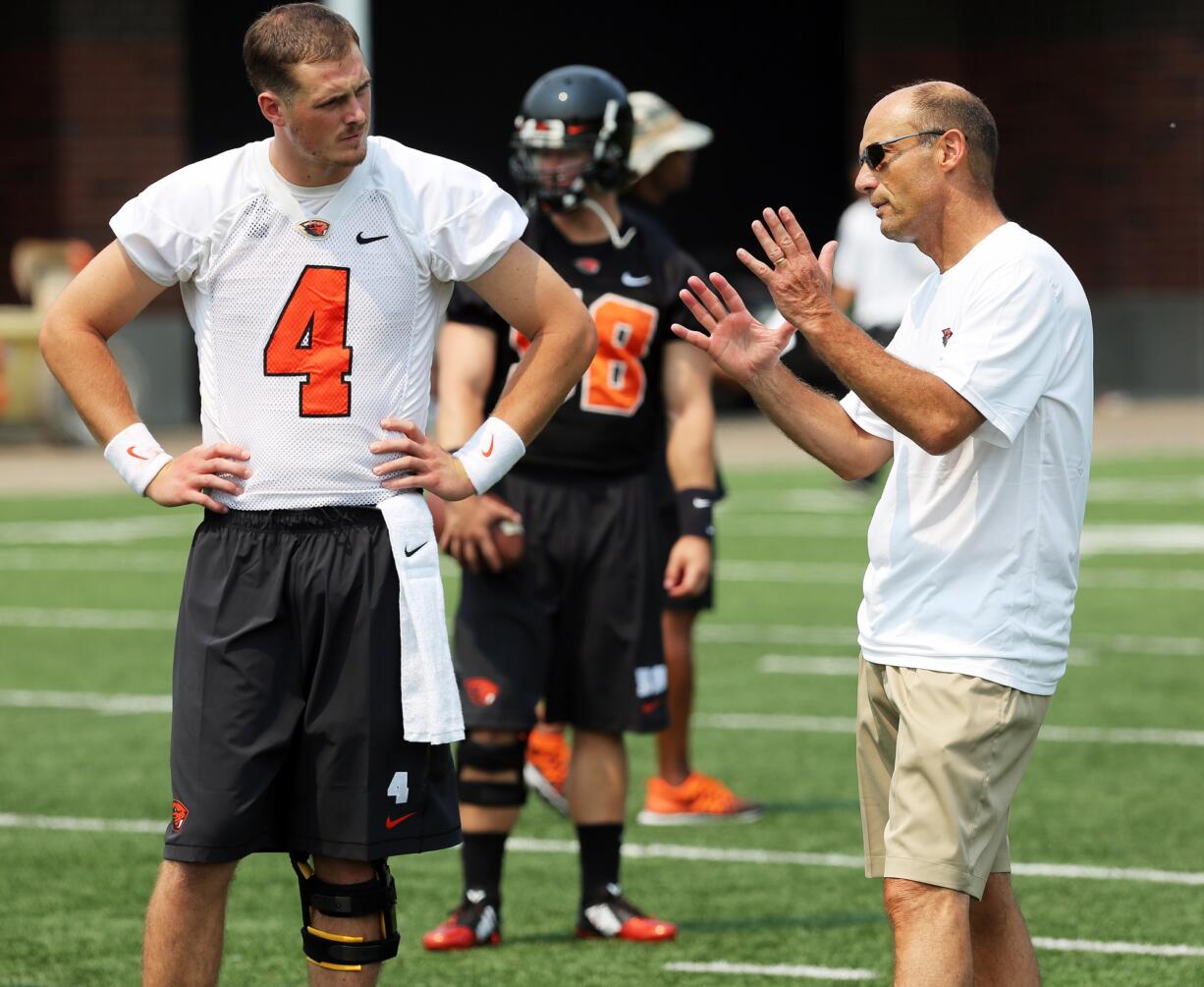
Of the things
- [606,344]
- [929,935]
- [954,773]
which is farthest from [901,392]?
[606,344]

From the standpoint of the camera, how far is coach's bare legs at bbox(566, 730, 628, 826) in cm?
643

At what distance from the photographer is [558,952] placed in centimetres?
626

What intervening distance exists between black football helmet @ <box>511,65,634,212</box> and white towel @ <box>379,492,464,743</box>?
204cm

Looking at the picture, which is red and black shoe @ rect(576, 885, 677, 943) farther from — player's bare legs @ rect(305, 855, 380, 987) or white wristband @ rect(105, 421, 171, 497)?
white wristband @ rect(105, 421, 171, 497)

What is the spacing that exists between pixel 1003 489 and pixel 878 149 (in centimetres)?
74

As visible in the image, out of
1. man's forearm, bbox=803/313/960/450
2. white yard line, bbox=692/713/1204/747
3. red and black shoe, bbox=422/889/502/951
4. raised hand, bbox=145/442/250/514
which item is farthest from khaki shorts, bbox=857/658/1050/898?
white yard line, bbox=692/713/1204/747

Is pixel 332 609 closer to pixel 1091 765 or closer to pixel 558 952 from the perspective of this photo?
pixel 558 952

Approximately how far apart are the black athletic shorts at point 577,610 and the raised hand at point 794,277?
205 centimetres

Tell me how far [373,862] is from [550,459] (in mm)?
2059

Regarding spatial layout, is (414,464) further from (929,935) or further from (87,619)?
(87,619)

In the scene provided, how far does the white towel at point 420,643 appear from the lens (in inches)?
180

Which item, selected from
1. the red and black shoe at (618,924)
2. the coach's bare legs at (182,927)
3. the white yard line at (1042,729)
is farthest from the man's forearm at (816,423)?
the white yard line at (1042,729)

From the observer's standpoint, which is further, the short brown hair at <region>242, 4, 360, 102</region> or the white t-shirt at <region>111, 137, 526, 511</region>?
the white t-shirt at <region>111, 137, 526, 511</region>

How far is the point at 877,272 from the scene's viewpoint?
1560 cm
